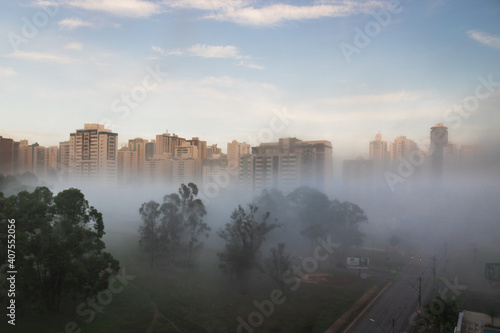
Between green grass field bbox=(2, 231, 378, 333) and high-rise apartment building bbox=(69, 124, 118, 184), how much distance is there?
201ft

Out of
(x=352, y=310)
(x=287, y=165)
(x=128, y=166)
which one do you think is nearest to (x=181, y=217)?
(x=352, y=310)

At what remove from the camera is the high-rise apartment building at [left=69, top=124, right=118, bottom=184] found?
100 metres

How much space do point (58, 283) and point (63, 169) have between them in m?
93.5

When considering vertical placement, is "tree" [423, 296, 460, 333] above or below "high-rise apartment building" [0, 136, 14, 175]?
below

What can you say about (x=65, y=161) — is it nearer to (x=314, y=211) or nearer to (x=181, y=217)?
(x=181, y=217)

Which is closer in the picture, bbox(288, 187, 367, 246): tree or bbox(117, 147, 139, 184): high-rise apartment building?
bbox(288, 187, 367, 246): tree

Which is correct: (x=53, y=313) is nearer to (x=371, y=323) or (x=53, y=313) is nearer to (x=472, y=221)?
(x=371, y=323)

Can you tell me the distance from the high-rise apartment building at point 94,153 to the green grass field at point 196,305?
61278 millimetres

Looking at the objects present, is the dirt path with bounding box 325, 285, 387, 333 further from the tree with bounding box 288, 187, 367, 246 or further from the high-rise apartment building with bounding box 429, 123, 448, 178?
the high-rise apartment building with bounding box 429, 123, 448, 178

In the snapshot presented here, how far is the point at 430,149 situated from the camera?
124750 mm

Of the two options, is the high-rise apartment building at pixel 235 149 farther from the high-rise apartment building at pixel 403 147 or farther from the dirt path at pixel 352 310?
the dirt path at pixel 352 310

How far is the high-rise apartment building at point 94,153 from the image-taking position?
100 meters

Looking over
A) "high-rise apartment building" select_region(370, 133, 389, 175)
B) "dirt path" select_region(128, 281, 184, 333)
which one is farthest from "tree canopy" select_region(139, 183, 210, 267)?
"high-rise apartment building" select_region(370, 133, 389, 175)

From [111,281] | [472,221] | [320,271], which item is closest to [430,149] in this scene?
[472,221]
